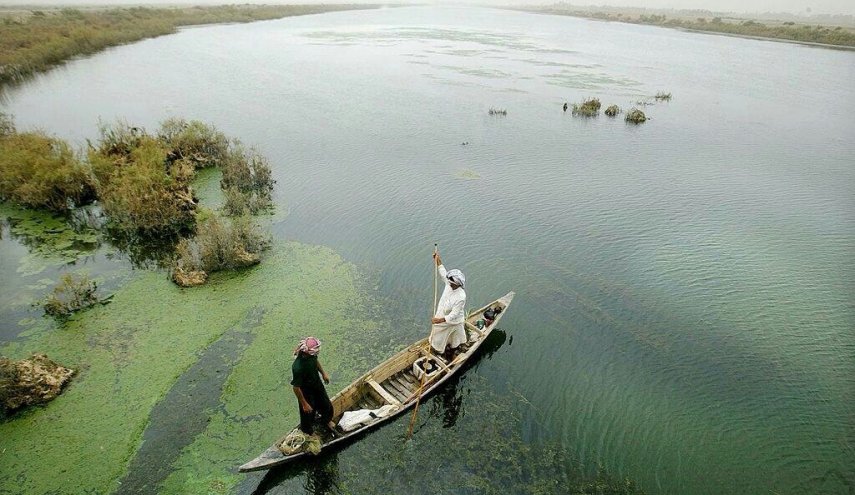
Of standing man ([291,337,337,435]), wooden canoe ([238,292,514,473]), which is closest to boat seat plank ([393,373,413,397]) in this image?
wooden canoe ([238,292,514,473])

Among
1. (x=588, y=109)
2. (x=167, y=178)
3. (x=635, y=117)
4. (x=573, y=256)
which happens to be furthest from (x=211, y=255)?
(x=635, y=117)

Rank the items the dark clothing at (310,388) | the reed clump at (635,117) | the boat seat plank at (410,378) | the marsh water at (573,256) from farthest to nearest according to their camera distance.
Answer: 1. the reed clump at (635,117)
2. the boat seat plank at (410,378)
3. the marsh water at (573,256)
4. the dark clothing at (310,388)

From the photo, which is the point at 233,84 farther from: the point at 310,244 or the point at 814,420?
the point at 814,420

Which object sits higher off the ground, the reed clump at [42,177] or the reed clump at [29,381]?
the reed clump at [42,177]

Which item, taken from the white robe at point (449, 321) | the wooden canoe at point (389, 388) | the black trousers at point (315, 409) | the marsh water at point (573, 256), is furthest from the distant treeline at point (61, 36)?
the white robe at point (449, 321)

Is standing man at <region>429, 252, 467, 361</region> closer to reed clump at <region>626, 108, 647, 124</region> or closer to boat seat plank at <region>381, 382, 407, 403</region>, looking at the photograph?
boat seat plank at <region>381, 382, 407, 403</region>

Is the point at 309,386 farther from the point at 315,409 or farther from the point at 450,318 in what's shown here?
the point at 450,318

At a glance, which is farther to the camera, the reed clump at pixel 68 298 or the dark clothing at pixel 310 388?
the reed clump at pixel 68 298

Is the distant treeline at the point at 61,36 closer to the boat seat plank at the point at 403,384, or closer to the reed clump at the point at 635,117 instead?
the boat seat plank at the point at 403,384
